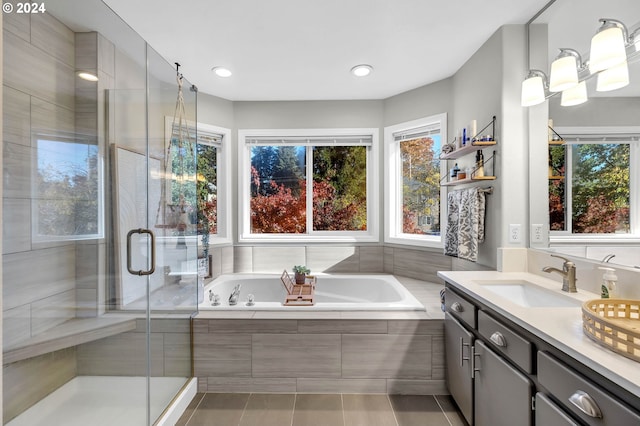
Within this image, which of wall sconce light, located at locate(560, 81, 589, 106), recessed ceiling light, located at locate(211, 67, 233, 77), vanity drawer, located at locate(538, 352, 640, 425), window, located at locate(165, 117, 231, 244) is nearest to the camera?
vanity drawer, located at locate(538, 352, 640, 425)

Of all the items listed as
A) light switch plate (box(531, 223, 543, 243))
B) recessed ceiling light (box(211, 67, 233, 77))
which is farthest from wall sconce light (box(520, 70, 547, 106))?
recessed ceiling light (box(211, 67, 233, 77))

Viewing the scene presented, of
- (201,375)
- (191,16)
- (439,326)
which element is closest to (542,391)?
(439,326)

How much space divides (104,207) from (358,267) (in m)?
2.36

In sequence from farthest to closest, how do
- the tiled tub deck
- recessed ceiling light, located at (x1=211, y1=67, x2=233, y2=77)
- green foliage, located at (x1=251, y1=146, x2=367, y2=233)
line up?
green foliage, located at (x1=251, y1=146, x2=367, y2=233) → recessed ceiling light, located at (x1=211, y1=67, x2=233, y2=77) → the tiled tub deck

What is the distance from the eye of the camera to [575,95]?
1.56 meters

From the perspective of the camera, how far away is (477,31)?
199 cm

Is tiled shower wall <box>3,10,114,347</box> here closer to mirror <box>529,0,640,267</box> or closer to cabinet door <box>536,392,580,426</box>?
cabinet door <box>536,392,580,426</box>

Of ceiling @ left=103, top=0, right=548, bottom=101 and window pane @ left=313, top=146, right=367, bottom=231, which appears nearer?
ceiling @ left=103, top=0, right=548, bottom=101

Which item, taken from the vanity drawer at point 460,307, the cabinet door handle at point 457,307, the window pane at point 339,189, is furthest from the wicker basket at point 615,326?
the window pane at point 339,189

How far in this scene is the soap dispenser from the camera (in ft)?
4.22

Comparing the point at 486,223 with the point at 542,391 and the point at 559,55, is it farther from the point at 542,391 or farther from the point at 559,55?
the point at 542,391

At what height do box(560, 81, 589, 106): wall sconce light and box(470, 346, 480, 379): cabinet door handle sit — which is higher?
box(560, 81, 589, 106): wall sconce light

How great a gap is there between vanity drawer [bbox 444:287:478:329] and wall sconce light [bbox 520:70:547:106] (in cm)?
123

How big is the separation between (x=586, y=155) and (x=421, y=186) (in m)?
1.55
